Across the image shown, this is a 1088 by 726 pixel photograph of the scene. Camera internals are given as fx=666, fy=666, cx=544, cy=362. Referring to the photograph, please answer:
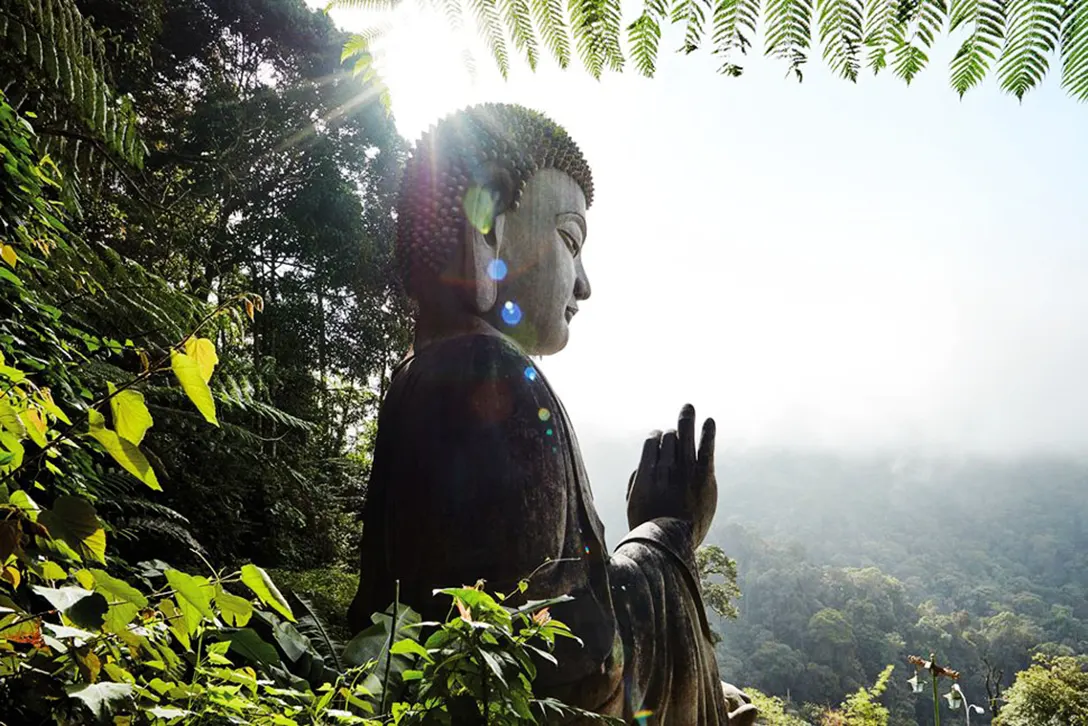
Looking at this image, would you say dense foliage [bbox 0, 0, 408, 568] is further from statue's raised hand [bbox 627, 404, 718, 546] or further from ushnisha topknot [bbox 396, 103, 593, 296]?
statue's raised hand [bbox 627, 404, 718, 546]

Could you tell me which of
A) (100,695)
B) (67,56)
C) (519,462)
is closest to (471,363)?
(519,462)

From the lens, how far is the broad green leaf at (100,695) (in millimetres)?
732

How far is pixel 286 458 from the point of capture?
8.14m

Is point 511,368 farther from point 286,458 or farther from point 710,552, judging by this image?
point 710,552

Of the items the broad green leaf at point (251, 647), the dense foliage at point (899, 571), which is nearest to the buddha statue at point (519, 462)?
the broad green leaf at point (251, 647)

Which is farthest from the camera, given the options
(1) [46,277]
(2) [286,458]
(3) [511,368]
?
(2) [286,458]

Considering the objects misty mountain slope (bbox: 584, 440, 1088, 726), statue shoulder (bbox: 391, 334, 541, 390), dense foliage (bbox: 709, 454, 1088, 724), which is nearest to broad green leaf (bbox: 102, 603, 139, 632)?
statue shoulder (bbox: 391, 334, 541, 390)

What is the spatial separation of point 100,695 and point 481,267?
185 cm

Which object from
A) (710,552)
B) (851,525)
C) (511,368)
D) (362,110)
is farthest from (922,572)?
(511,368)

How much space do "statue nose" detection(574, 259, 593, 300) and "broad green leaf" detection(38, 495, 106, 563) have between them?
86.9 inches

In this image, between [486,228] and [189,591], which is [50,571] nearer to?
[189,591]

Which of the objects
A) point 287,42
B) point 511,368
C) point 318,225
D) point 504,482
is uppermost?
point 287,42

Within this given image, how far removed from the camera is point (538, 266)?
8.53ft

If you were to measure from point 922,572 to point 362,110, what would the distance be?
6699 centimetres
